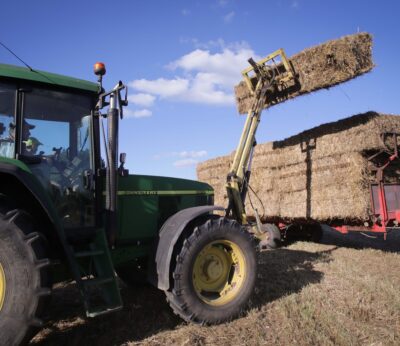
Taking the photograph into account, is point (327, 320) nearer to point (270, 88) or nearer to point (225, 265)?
point (225, 265)

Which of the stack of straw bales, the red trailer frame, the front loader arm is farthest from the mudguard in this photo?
the red trailer frame

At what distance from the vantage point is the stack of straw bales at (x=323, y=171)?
6.99 m

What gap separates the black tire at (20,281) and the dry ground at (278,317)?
0.78 meters

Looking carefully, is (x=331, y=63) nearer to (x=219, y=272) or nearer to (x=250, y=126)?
(x=250, y=126)

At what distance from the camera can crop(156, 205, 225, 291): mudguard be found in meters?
3.79

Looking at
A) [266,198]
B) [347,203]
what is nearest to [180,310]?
[347,203]

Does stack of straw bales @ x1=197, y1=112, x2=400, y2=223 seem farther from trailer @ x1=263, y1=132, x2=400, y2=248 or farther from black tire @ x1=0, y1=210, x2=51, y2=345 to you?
black tire @ x1=0, y1=210, x2=51, y2=345

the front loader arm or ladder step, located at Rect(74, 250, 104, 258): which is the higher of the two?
the front loader arm

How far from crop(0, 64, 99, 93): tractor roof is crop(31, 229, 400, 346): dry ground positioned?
2360 millimetres

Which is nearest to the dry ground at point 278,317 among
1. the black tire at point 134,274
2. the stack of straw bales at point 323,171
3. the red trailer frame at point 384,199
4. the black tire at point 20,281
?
the black tire at point 134,274

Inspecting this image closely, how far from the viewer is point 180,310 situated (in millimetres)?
3750

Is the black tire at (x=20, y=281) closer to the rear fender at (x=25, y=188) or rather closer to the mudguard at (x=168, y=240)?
the rear fender at (x=25, y=188)

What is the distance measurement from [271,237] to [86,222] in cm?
564

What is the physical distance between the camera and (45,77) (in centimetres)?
343
